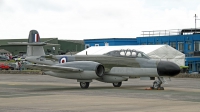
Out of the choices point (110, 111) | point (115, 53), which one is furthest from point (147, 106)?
point (115, 53)

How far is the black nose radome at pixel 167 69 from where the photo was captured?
25.7m

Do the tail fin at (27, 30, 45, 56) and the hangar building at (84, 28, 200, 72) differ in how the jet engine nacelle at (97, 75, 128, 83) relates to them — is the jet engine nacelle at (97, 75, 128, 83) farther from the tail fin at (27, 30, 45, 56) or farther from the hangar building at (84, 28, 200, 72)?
the hangar building at (84, 28, 200, 72)

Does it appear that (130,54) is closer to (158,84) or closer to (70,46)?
(158,84)

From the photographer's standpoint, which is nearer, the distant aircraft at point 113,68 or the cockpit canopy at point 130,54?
the distant aircraft at point 113,68

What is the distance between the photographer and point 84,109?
1580 cm

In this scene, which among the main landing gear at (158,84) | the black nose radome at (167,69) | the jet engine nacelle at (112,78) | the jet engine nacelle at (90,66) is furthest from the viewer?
the jet engine nacelle at (112,78)

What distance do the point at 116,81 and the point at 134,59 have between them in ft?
6.15

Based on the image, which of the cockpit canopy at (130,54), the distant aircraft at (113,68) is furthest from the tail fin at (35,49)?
the cockpit canopy at (130,54)

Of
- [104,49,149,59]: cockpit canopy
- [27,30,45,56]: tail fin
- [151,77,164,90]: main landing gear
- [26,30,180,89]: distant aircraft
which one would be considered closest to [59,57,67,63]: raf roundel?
[26,30,180,89]: distant aircraft

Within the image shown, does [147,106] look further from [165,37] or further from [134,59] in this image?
[165,37]

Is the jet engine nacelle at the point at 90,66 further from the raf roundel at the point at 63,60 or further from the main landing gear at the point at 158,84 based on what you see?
the main landing gear at the point at 158,84

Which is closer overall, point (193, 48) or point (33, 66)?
point (33, 66)

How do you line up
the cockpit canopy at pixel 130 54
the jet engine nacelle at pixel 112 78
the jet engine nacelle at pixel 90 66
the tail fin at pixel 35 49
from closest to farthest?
the jet engine nacelle at pixel 90 66, the cockpit canopy at pixel 130 54, the jet engine nacelle at pixel 112 78, the tail fin at pixel 35 49

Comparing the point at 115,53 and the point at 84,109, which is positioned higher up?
the point at 115,53
